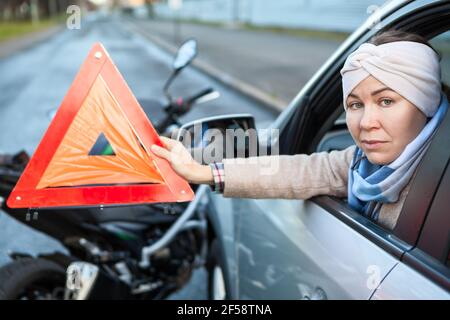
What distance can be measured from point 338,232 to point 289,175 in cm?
23

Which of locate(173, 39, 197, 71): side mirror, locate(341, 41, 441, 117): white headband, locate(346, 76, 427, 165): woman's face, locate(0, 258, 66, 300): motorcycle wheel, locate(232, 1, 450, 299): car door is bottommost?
locate(0, 258, 66, 300): motorcycle wheel

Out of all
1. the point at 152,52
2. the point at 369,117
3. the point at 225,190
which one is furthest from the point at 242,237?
the point at 152,52

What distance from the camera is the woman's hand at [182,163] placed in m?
1.41

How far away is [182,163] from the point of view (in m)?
1.45

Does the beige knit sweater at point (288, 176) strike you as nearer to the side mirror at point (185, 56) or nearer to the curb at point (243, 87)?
the side mirror at point (185, 56)

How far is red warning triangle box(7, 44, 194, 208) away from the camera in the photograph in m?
1.34

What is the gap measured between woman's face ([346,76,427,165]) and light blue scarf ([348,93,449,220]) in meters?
0.02

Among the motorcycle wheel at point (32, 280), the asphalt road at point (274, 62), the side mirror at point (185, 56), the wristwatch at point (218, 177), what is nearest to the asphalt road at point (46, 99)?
the motorcycle wheel at point (32, 280)

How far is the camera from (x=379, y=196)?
1363mm

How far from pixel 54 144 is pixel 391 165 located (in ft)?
2.77

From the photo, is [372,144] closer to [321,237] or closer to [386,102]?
[386,102]

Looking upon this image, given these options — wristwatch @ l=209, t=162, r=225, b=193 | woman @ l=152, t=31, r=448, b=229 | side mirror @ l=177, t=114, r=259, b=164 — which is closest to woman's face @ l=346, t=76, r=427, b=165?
woman @ l=152, t=31, r=448, b=229

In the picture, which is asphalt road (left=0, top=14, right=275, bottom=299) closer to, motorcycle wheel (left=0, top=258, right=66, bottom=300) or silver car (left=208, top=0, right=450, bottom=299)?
motorcycle wheel (left=0, top=258, right=66, bottom=300)
